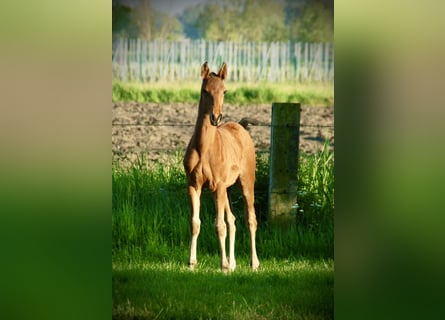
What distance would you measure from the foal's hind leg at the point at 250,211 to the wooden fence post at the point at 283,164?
0.43 feet

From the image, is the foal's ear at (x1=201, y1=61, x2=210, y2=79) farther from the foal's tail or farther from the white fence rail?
the foal's tail

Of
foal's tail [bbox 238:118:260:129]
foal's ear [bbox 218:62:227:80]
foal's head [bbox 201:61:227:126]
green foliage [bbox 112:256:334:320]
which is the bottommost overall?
green foliage [bbox 112:256:334:320]

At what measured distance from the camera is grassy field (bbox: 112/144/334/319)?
5250 mm

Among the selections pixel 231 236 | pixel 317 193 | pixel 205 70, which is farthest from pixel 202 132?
pixel 317 193

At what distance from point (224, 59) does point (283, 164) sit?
2.67ft

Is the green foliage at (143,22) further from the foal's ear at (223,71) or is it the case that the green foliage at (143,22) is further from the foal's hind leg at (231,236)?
the foal's hind leg at (231,236)

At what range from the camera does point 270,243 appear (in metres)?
5.51

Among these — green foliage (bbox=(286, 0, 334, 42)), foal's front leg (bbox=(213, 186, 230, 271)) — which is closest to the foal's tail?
foal's front leg (bbox=(213, 186, 230, 271))

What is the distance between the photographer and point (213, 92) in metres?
5.32

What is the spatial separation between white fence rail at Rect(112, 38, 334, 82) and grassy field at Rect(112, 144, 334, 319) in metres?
0.54

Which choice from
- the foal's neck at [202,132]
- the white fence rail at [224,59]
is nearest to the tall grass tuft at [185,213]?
the foal's neck at [202,132]

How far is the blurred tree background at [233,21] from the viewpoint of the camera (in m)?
5.23
